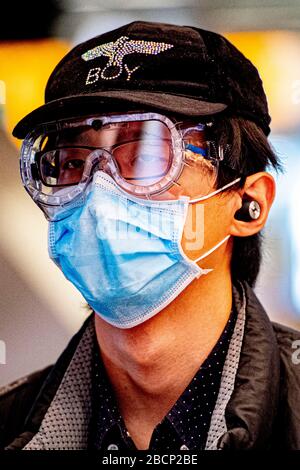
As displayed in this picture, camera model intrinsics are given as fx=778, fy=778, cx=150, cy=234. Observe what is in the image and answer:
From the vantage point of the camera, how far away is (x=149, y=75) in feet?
5.13

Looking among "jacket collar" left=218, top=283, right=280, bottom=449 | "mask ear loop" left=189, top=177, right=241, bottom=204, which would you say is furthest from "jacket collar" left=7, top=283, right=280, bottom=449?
"mask ear loop" left=189, top=177, right=241, bottom=204

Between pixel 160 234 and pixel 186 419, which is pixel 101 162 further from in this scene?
pixel 186 419

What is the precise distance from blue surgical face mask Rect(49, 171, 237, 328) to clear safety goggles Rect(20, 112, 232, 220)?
28 mm

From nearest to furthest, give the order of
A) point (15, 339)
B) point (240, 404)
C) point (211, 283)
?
1. point (240, 404)
2. point (211, 283)
3. point (15, 339)

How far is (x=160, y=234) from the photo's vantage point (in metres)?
1.54

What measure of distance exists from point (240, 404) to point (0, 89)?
1.05 metres

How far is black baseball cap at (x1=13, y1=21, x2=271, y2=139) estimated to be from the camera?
1528 mm

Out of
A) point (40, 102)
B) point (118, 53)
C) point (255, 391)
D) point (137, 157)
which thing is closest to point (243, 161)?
point (137, 157)

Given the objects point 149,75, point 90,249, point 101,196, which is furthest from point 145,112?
point 90,249

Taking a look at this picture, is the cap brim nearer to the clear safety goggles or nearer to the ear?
the clear safety goggles

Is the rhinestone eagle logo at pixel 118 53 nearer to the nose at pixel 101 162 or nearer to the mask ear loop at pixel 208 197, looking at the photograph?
the nose at pixel 101 162

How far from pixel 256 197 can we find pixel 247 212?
47 millimetres

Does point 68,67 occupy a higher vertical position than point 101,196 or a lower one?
higher

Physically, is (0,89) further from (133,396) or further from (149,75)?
(133,396)
